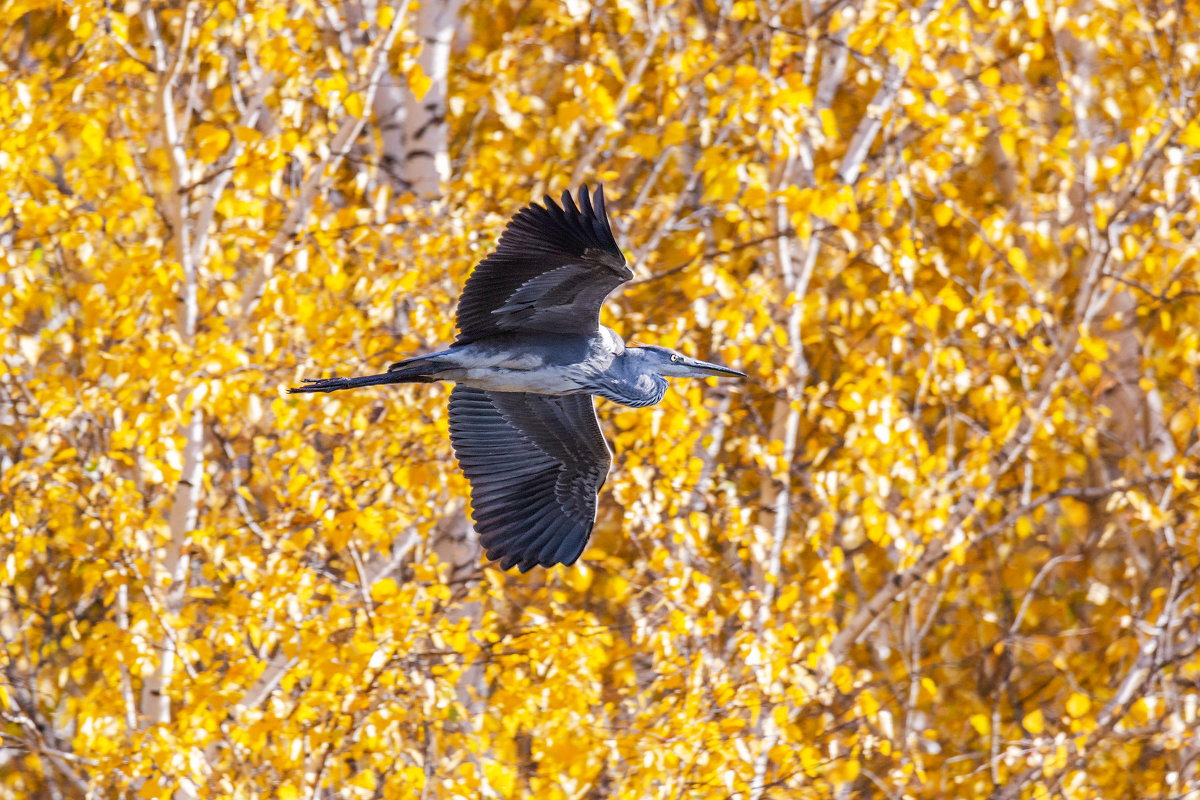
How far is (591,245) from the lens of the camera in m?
4.75

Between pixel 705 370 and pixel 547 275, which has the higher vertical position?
pixel 547 275

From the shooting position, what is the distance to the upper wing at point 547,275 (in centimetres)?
470

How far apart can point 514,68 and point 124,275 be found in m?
2.10

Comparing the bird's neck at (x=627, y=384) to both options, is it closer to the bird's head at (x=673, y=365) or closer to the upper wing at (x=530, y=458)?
the bird's head at (x=673, y=365)

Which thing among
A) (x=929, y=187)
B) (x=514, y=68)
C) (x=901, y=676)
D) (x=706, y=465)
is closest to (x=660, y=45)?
(x=514, y=68)

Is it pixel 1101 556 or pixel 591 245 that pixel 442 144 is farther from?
pixel 1101 556

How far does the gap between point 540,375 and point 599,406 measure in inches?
67.6

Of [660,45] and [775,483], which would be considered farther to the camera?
[660,45]

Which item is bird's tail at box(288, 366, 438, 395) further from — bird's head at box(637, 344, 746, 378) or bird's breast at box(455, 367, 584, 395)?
bird's head at box(637, 344, 746, 378)

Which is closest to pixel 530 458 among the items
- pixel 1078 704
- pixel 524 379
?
pixel 524 379

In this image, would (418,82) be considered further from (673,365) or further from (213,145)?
(673,365)

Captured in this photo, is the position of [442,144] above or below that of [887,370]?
above

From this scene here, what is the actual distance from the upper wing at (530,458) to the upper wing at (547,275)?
562 millimetres

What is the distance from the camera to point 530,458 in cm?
571
